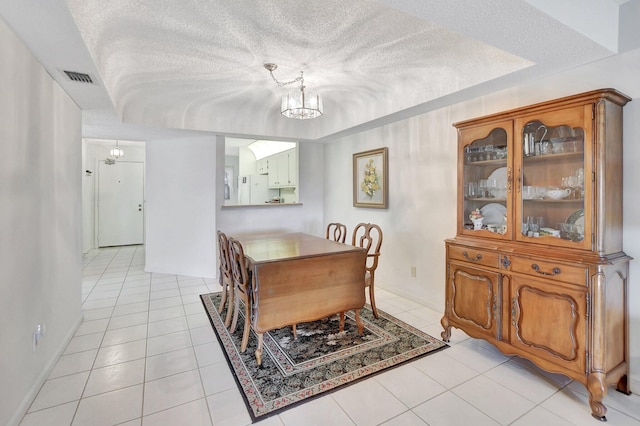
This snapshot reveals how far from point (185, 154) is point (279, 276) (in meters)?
3.23

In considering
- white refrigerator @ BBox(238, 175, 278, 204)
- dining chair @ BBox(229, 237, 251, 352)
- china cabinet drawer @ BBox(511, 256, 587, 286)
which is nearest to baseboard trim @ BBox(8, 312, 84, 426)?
dining chair @ BBox(229, 237, 251, 352)

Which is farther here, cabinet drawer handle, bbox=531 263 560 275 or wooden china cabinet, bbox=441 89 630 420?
cabinet drawer handle, bbox=531 263 560 275

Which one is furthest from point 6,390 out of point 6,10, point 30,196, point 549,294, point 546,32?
point 546,32

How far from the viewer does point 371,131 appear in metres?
4.30

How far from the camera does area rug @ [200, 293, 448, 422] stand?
6.50 ft

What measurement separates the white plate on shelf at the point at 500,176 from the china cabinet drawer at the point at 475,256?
554 mm

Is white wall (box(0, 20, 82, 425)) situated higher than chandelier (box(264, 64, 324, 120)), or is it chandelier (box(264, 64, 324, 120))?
chandelier (box(264, 64, 324, 120))

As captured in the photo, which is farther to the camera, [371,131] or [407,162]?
[371,131]

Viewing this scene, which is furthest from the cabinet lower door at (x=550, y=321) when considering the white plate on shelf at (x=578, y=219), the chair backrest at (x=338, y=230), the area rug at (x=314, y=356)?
the chair backrest at (x=338, y=230)

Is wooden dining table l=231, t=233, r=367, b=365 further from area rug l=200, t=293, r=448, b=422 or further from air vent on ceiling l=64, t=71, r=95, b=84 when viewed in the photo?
air vent on ceiling l=64, t=71, r=95, b=84

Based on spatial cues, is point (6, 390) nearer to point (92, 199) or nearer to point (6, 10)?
point (6, 10)

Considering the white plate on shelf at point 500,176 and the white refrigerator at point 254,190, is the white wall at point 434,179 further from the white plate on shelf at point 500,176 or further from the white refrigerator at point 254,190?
the white refrigerator at point 254,190

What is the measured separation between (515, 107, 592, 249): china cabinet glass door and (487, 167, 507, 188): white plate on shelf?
0.16 m

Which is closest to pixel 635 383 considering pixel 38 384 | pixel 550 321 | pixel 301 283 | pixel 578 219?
pixel 550 321
